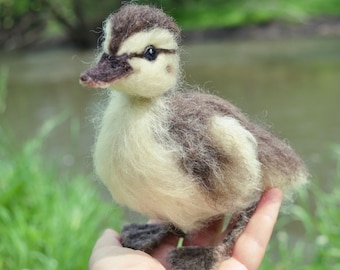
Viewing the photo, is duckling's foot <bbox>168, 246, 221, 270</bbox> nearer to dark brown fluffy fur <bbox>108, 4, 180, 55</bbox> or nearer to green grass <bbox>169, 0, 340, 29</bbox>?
dark brown fluffy fur <bbox>108, 4, 180, 55</bbox>

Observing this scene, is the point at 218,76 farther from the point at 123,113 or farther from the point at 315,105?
the point at 123,113

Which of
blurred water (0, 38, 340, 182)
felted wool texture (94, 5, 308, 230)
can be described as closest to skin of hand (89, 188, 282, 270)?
felted wool texture (94, 5, 308, 230)

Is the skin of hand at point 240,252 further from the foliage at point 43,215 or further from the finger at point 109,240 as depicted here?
the foliage at point 43,215

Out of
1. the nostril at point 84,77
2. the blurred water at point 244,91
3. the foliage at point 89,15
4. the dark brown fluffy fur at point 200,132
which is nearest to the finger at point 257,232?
the dark brown fluffy fur at point 200,132

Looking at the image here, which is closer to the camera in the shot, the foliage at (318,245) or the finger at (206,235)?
the finger at (206,235)

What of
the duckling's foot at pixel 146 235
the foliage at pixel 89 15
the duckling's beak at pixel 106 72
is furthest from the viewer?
the foliage at pixel 89 15
